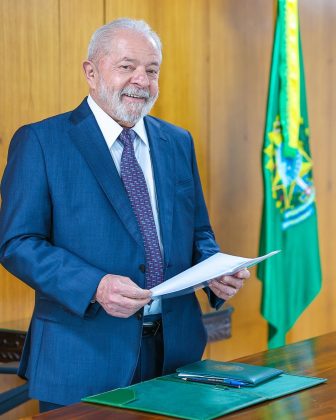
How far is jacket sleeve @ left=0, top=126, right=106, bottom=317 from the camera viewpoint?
210cm

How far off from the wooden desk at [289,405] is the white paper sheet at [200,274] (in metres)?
0.32

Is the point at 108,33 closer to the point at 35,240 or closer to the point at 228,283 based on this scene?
the point at 35,240

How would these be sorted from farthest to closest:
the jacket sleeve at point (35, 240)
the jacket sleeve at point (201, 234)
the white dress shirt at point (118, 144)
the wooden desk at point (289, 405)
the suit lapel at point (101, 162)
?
1. the jacket sleeve at point (201, 234)
2. the white dress shirt at point (118, 144)
3. the suit lapel at point (101, 162)
4. the jacket sleeve at point (35, 240)
5. the wooden desk at point (289, 405)

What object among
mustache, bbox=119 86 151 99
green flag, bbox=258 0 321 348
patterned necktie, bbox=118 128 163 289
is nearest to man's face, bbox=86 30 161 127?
mustache, bbox=119 86 151 99

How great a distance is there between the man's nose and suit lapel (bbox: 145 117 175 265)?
0.65 ft

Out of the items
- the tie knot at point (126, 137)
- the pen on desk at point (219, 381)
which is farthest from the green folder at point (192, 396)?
the tie knot at point (126, 137)

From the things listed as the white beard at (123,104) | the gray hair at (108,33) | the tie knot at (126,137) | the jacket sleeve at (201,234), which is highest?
the gray hair at (108,33)

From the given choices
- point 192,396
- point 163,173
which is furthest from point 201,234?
point 192,396

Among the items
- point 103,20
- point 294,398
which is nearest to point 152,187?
point 294,398

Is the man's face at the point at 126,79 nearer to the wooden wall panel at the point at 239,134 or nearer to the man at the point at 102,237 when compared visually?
the man at the point at 102,237

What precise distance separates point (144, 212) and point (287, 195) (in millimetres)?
2504

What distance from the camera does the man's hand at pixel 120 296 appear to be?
200 cm

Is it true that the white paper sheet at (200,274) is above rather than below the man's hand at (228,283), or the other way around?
above

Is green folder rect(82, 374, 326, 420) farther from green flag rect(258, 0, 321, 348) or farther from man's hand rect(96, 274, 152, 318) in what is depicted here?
green flag rect(258, 0, 321, 348)
